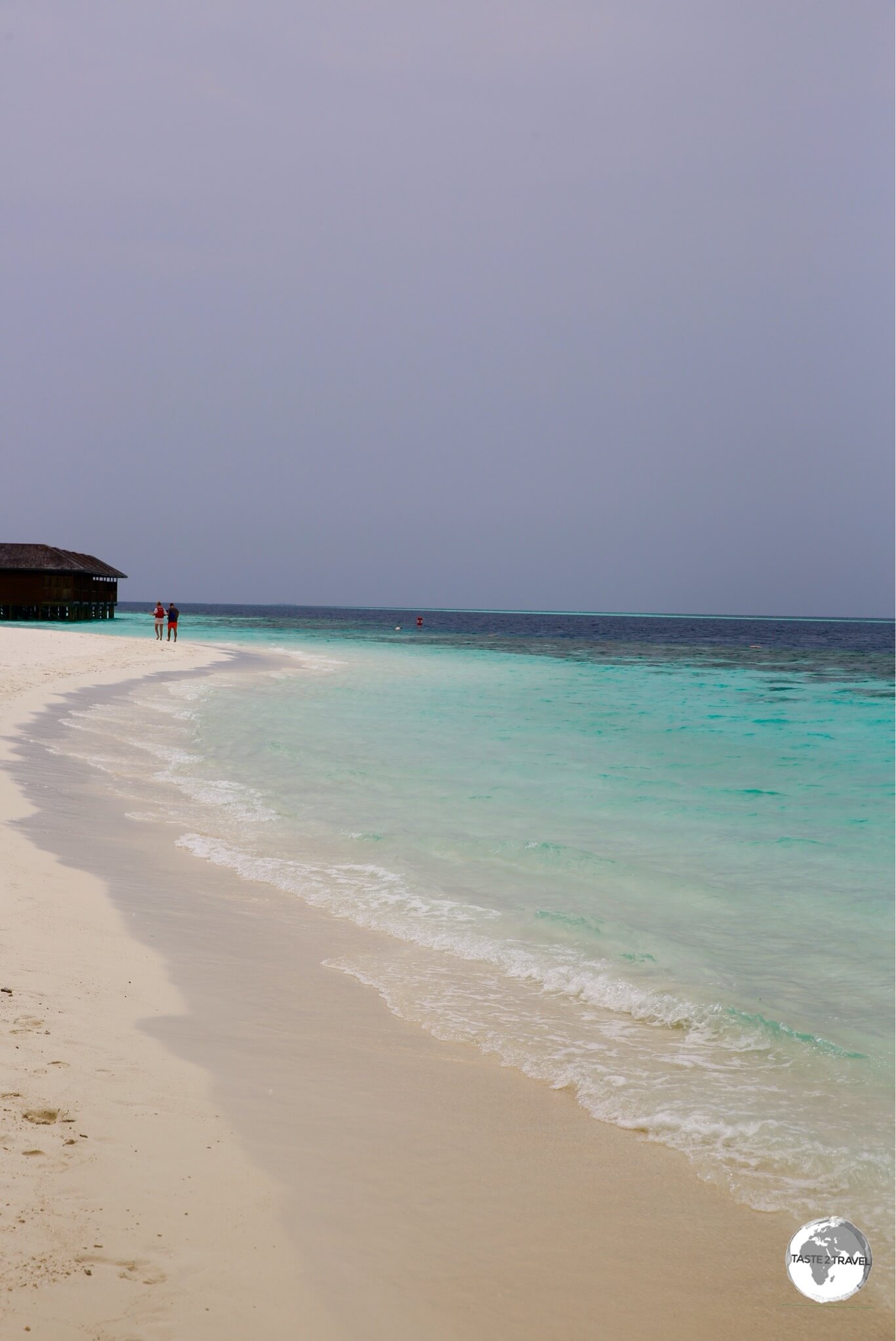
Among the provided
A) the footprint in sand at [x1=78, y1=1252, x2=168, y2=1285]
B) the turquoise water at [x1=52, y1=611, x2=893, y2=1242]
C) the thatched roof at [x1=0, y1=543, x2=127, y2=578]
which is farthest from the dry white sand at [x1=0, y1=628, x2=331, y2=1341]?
the thatched roof at [x1=0, y1=543, x2=127, y2=578]

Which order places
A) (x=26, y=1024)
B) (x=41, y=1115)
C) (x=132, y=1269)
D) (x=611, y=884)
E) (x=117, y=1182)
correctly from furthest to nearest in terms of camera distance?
(x=611, y=884)
(x=26, y=1024)
(x=41, y=1115)
(x=117, y=1182)
(x=132, y=1269)

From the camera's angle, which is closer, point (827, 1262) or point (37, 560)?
point (827, 1262)

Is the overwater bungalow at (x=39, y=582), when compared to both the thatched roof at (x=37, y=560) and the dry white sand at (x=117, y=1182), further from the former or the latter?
the dry white sand at (x=117, y=1182)

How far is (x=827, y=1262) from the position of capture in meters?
3.10

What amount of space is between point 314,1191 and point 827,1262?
166 centimetres

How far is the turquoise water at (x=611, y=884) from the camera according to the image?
14.2ft

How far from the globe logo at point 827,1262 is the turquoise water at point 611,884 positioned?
0.28 metres

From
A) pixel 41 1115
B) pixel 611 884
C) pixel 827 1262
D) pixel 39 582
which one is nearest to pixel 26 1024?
pixel 41 1115

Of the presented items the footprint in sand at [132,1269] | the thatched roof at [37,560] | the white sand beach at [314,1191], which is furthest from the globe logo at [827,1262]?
the thatched roof at [37,560]

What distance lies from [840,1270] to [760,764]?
14946mm

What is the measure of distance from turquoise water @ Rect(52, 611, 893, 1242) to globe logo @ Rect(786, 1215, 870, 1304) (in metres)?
0.28

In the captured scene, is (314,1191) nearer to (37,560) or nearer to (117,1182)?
(117,1182)

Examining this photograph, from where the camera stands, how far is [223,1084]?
12.9 feet

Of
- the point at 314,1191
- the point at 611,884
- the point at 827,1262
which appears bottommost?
the point at 611,884
